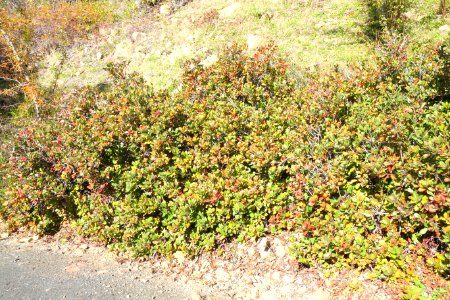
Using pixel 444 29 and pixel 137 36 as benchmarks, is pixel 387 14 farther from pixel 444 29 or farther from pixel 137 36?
pixel 137 36

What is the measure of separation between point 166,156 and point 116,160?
1.15 meters

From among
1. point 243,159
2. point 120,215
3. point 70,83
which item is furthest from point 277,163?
point 70,83

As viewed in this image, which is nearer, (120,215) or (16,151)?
(120,215)

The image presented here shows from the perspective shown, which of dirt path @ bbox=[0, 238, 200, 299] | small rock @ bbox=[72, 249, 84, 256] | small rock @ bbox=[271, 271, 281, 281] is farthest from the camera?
small rock @ bbox=[72, 249, 84, 256]

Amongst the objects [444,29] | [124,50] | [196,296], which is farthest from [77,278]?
[124,50]

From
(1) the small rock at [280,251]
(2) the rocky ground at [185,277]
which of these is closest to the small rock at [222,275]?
(2) the rocky ground at [185,277]

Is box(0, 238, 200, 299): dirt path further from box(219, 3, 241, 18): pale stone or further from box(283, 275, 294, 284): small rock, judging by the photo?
box(219, 3, 241, 18): pale stone

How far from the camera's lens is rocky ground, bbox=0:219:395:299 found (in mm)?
4164

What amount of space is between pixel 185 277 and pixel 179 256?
0.38 metres

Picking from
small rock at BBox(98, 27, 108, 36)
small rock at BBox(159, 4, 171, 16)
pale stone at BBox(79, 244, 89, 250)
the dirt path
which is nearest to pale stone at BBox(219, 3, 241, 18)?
small rock at BBox(159, 4, 171, 16)

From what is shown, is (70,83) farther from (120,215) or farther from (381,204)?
(381,204)

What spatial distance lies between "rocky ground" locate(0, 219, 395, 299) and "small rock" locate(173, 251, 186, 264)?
1 centimetres

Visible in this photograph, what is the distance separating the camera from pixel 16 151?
678cm

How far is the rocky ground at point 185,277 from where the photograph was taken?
4.16 metres
